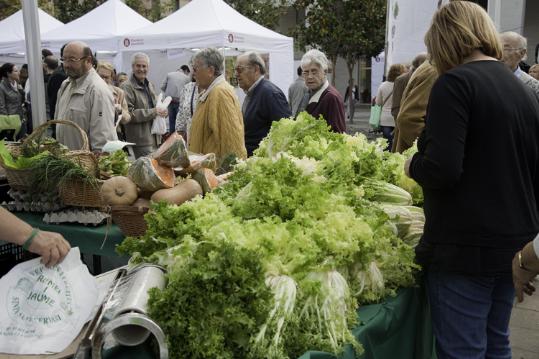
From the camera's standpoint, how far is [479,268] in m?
2.12

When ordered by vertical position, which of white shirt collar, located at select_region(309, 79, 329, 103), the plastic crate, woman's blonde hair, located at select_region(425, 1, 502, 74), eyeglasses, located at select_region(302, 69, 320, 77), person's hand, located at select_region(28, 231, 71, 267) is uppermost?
woman's blonde hair, located at select_region(425, 1, 502, 74)

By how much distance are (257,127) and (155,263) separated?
3.38 metres

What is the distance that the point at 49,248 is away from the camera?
1.78 m

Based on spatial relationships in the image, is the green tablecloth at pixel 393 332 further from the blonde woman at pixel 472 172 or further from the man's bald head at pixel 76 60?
the man's bald head at pixel 76 60

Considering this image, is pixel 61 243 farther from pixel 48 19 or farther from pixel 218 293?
pixel 48 19

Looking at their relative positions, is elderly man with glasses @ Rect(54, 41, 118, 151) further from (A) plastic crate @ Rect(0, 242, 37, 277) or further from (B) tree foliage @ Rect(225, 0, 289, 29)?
(B) tree foliage @ Rect(225, 0, 289, 29)

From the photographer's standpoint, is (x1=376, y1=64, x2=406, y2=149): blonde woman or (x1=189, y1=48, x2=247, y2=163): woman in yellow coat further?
(x1=376, y1=64, x2=406, y2=149): blonde woman

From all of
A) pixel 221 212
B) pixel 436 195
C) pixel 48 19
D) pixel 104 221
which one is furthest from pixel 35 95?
pixel 48 19

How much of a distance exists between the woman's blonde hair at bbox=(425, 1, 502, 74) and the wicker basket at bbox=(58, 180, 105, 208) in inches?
84.2

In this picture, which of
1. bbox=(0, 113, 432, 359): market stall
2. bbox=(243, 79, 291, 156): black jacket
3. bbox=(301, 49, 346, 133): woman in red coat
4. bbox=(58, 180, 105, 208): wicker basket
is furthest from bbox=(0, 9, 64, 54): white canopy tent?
bbox=(0, 113, 432, 359): market stall

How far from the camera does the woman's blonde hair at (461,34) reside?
2160 millimetres

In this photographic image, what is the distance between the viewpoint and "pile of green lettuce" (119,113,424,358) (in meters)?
1.62

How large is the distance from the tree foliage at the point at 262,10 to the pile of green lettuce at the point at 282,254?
84.5 ft

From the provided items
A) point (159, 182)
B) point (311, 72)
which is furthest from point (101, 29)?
point (159, 182)
